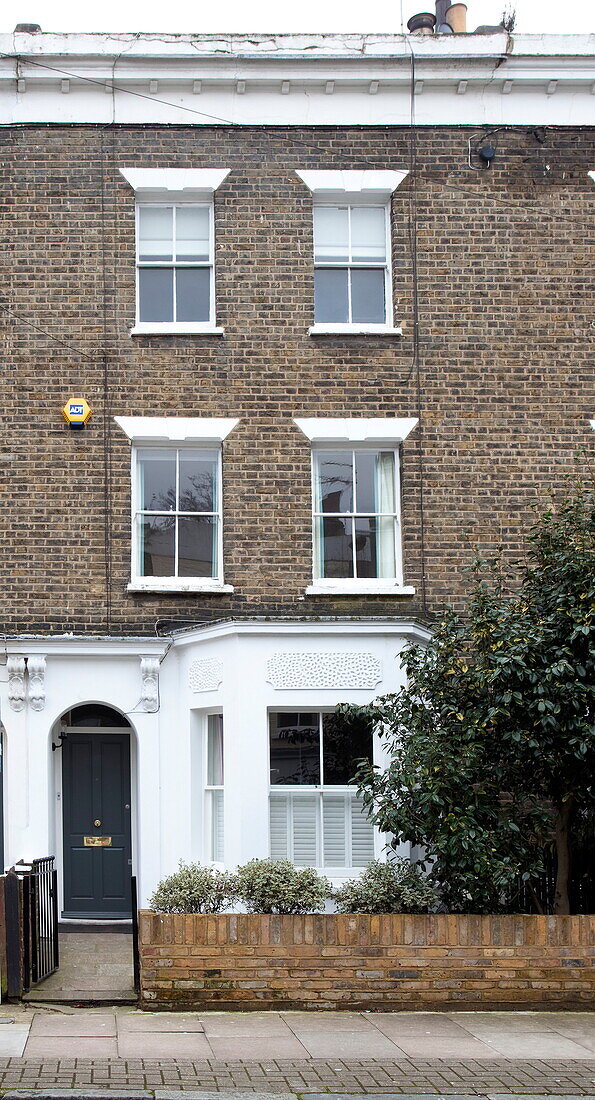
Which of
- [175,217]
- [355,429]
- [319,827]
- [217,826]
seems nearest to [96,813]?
[217,826]

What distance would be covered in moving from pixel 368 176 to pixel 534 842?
27.7 ft

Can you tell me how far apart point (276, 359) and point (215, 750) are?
4898mm

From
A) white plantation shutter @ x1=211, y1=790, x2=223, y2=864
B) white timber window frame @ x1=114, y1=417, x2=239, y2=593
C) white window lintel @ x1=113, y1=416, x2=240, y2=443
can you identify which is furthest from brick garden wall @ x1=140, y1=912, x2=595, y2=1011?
white window lintel @ x1=113, y1=416, x2=240, y2=443

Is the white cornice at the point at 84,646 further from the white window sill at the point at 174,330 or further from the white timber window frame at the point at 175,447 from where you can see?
the white window sill at the point at 174,330

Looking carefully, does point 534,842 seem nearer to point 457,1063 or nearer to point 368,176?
point 457,1063

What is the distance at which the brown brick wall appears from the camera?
14.8 m

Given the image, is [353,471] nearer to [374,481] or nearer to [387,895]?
[374,481]

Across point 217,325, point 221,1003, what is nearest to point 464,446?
point 217,325

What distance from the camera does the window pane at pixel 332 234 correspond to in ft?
51.4

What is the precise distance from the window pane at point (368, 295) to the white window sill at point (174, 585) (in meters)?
3.92

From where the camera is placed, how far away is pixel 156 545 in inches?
591

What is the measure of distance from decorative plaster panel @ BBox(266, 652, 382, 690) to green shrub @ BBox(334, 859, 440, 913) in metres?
2.74

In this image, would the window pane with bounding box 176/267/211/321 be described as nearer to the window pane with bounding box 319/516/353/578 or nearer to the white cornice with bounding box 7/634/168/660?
the window pane with bounding box 319/516/353/578

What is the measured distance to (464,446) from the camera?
1521cm
